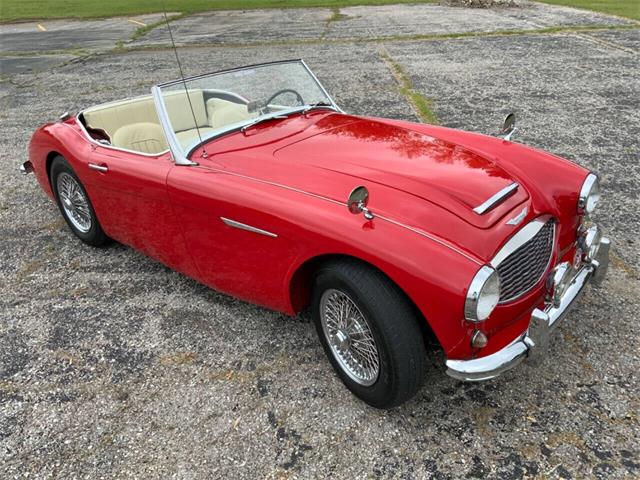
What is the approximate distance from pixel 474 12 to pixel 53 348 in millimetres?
17262

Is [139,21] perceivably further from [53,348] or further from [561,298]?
[561,298]

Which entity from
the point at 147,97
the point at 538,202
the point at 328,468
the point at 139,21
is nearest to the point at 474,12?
the point at 139,21

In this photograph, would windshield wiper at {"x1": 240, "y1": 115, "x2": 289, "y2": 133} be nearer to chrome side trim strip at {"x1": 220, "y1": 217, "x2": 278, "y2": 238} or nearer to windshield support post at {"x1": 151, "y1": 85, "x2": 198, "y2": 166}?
windshield support post at {"x1": 151, "y1": 85, "x2": 198, "y2": 166}

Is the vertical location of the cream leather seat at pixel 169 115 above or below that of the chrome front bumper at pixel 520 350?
above

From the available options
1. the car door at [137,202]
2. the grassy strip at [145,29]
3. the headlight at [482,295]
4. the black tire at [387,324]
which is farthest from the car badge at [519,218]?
the grassy strip at [145,29]

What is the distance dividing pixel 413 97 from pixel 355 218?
5818mm

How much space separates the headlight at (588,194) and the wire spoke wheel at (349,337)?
1312 millimetres

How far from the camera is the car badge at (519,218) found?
2.29 metres

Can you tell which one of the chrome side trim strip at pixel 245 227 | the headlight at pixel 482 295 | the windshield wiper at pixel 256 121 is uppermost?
the windshield wiper at pixel 256 121

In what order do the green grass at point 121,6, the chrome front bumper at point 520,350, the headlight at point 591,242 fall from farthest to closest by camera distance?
the green grass at point 121,6 < the headlight at point 591,242 < the chrome front bumper at point 520,350

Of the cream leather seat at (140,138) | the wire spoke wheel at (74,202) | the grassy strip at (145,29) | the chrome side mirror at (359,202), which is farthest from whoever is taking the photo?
the grassy strip at (145,29)

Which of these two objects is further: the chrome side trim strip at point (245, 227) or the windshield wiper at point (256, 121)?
the windshield wiper at point (256, 121)

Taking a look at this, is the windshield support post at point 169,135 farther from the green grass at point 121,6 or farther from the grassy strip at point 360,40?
the green grass at point 121,6

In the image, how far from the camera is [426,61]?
32.5 feet
